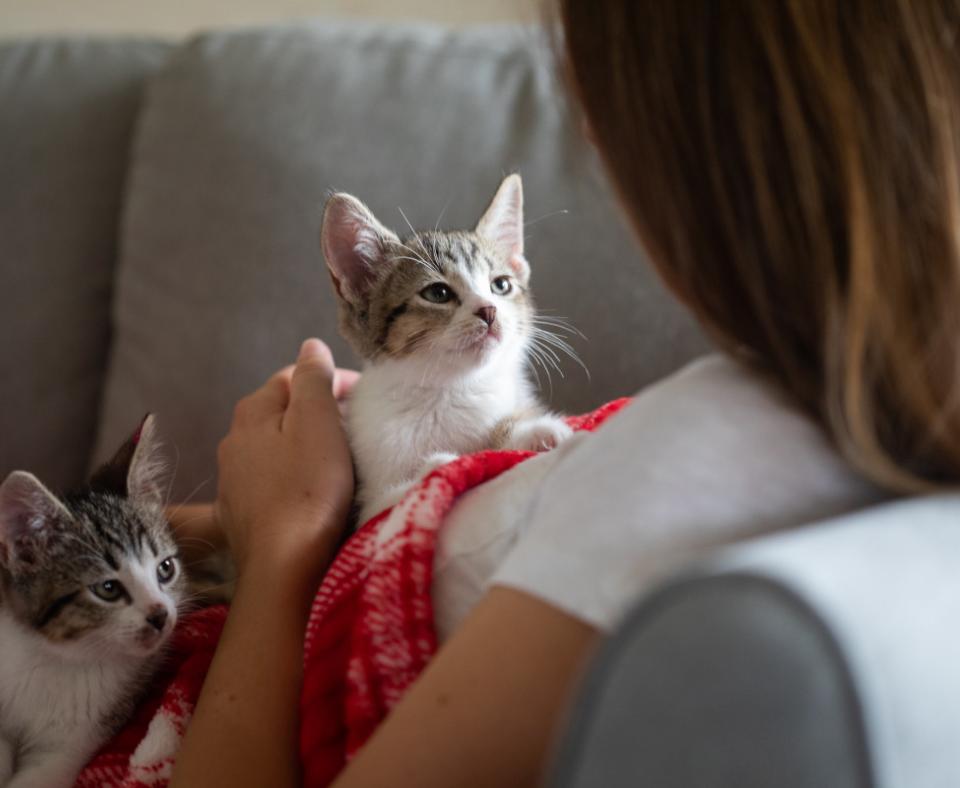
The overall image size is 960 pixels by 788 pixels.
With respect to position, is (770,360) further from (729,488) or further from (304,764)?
(304,764)

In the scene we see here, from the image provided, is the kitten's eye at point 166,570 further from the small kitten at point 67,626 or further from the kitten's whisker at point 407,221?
the kitten's whisker at point 407,221

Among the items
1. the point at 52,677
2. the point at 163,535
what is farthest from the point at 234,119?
the point at 52,677

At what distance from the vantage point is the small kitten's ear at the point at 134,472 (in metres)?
1.15

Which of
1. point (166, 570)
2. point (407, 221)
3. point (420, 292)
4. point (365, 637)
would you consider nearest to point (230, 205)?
point (407, 221)

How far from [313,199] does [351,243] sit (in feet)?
0.96

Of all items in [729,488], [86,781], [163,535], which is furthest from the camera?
[163,535]

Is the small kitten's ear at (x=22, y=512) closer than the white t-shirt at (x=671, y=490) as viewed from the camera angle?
No

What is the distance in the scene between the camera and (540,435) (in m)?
1.06

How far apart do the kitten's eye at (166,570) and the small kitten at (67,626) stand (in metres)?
0.04

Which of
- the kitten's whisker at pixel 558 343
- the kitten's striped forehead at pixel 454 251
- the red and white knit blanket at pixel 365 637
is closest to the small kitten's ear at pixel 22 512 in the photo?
the red and white knit blanket at pixel 365 637

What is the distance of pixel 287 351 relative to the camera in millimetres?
1563

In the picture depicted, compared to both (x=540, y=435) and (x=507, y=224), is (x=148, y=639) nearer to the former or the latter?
(x=540, y=435)

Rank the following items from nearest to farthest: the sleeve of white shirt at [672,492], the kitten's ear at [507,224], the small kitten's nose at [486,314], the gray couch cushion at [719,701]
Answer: the gray couch cushion at [719,701] → the sleeve of white shirt at [672,492] → the small kitten's nose at [486,314] → the kitten's ear at [507,224]

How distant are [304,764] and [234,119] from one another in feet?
3.92
